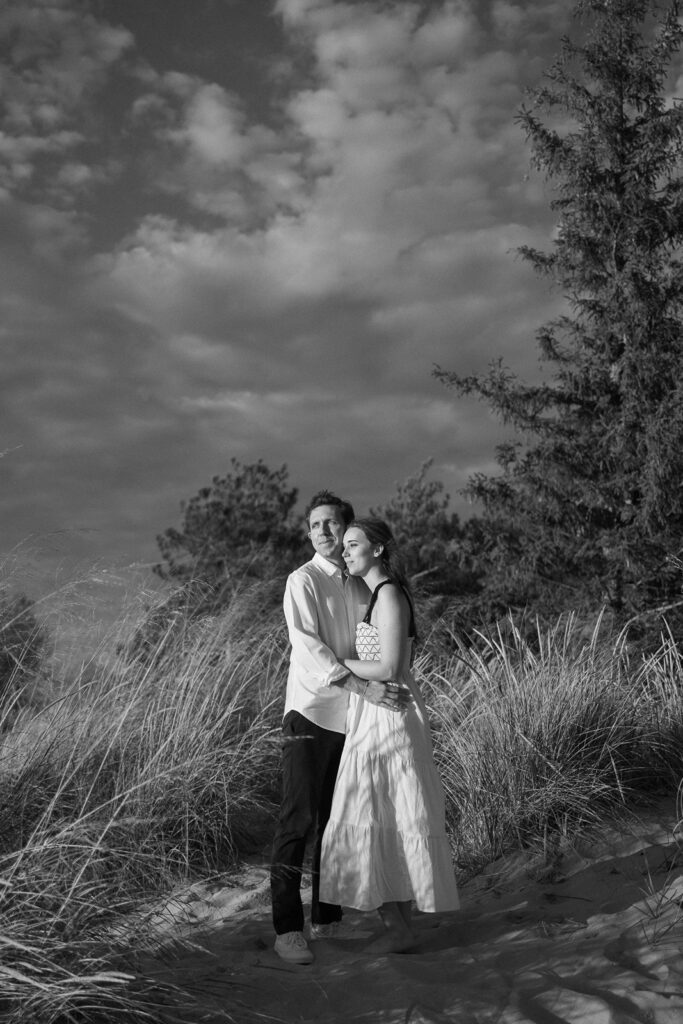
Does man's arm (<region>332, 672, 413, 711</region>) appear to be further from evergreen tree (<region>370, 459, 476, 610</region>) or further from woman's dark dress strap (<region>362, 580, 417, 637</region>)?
evergreen tree (<region>370, 459, 476, 610</region>)

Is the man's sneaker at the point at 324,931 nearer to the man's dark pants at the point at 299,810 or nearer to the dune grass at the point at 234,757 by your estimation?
the man's dark pants at the point at 299,810

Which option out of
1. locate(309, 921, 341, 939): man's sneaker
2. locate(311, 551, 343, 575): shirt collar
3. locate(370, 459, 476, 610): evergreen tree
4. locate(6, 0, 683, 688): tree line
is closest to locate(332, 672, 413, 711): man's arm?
locate(311, 551, 343, 575): shirt collar

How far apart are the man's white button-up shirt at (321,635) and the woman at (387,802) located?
10 centimetres

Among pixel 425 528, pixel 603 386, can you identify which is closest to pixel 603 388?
pixel 603 386

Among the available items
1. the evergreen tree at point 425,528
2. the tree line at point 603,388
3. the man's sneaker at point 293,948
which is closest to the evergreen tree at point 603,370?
the tree line at point 603,388

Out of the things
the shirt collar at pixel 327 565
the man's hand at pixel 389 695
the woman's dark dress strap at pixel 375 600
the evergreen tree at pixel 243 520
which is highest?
the evergreen tree at pixel 243 520

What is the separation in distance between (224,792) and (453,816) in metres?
1.31

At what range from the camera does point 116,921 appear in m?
3.04

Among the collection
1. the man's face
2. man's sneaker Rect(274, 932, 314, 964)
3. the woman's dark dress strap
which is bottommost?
man's sneaker Rect(274, 932, 314, 964)

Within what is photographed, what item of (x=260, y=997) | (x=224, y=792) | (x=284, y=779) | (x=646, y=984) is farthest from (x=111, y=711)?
(x=646, y=984)

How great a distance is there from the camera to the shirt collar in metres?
4.53

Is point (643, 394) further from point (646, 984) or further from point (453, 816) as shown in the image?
point (646, 984)

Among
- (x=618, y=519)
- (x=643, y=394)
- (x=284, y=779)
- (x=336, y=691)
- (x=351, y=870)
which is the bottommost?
(x=351, y=870)

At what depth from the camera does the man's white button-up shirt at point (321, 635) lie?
13.9 feet
